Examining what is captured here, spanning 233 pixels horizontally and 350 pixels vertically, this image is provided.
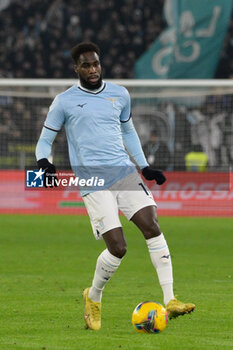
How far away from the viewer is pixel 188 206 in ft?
62.5

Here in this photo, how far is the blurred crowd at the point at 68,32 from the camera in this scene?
28.2m

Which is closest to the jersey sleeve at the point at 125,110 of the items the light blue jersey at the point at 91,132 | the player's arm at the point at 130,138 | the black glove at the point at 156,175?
Result: the player's arm at the point at 130,138

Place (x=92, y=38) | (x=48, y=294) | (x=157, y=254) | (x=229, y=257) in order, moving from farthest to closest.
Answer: (x=92, y=38), (x=229, y=257), (x=48, y=294), (x=157, y=254)

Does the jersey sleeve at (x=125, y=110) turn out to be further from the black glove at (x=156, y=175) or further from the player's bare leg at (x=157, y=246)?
the player's bare leg at (x=157, y=246)

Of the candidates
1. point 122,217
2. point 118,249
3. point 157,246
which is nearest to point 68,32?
point 122,217

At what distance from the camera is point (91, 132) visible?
6711mm

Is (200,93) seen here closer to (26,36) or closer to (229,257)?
(229,257)

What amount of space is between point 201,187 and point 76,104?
40.2 ft

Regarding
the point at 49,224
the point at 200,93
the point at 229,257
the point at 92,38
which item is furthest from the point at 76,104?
the point at 92,38

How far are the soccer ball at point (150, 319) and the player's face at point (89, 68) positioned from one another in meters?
1.86

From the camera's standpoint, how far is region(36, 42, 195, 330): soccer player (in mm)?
6609

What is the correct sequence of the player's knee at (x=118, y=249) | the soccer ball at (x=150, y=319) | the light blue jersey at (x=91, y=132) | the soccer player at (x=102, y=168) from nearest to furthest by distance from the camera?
the soccer ball at (x=150, y=319)
the player's knee at (x=118, y=249)
the soccer player at (x=102, y=168)
the light blue jersey at (x=91, y=132)

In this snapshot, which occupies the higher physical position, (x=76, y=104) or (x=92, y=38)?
(x=76, y=104)

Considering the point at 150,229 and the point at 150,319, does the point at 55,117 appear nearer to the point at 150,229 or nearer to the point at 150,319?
the point at 150,229
